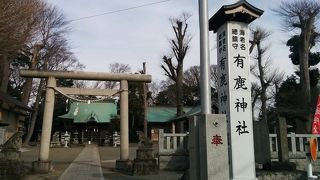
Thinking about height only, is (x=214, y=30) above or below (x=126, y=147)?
above

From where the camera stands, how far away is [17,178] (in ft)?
43.6

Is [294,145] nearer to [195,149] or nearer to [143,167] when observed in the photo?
[143,167]

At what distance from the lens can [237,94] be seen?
34.6 ft

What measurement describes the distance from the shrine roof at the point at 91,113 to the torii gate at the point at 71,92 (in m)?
27.2

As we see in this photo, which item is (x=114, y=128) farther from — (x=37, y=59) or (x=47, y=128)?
(x=47, y=128)

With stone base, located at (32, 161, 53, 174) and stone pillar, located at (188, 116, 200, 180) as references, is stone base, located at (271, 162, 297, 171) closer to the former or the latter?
stone pillar, located at (188, 116, 200, 180)

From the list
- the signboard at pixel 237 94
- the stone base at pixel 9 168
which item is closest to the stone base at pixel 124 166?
the stone base at pixel 9 168

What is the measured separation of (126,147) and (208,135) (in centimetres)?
818

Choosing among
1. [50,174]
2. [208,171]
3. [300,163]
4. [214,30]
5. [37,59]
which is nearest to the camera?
[208,171]

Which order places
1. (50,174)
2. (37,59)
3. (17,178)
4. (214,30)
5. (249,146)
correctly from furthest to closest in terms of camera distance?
(37,59) < (50,174) < (17,178) < (214,30) < (249,146)

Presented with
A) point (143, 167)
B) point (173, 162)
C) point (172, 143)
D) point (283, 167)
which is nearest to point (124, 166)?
point (143, 167)

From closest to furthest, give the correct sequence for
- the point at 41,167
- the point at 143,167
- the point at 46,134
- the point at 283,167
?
the point at 283,167 → the point at 143,167 → the point at 41,167 → the point at 46,134

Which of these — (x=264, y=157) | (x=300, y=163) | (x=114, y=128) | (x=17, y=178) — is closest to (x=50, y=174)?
(x=17, y=178)

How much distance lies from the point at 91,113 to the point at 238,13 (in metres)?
34.9
